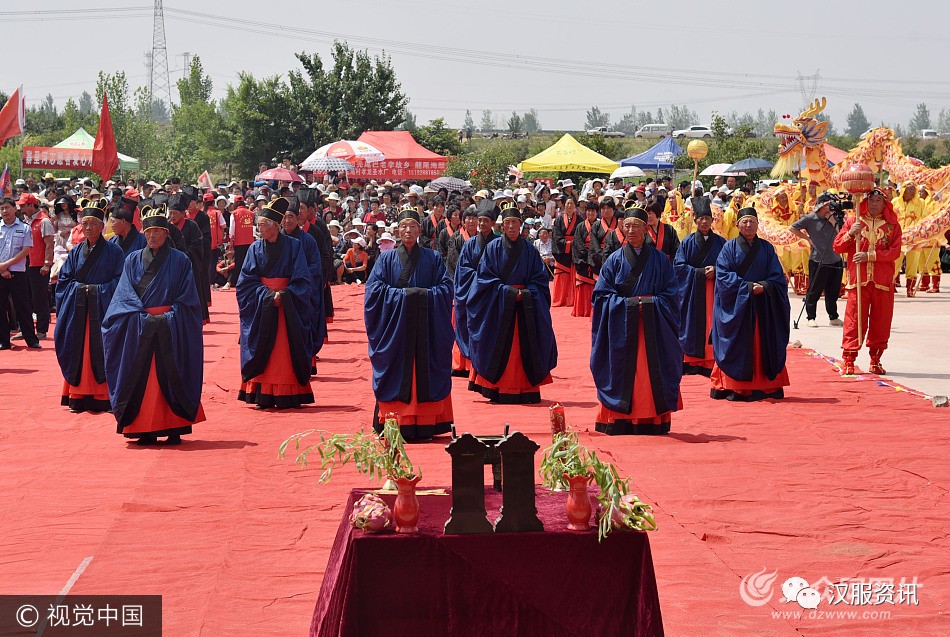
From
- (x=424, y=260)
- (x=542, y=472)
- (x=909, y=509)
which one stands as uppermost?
(x=424, y=260)

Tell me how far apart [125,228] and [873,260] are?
7.99 m

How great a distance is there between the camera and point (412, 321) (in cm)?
1003

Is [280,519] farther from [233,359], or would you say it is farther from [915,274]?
[915,274]

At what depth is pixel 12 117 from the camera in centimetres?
2081

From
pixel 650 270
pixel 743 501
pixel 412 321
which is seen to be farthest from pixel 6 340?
pixel 743 501

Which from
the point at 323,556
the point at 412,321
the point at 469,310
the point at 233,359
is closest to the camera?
the point at 323,556

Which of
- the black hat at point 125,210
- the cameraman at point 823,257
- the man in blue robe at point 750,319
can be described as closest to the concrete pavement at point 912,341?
the cameraman at point 823,257

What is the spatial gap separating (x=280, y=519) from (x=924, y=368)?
367 inches

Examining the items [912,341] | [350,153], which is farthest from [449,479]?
[350,153]

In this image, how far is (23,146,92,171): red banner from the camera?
43.4 metres

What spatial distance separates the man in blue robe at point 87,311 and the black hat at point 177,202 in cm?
453

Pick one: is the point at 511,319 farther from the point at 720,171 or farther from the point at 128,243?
the point at 720,171

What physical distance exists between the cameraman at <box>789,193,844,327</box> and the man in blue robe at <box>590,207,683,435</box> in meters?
7.94

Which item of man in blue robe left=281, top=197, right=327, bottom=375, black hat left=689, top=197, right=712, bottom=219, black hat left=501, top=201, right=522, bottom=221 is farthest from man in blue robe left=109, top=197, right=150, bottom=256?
black hat left=689, top=197, right=712, bottom=219
